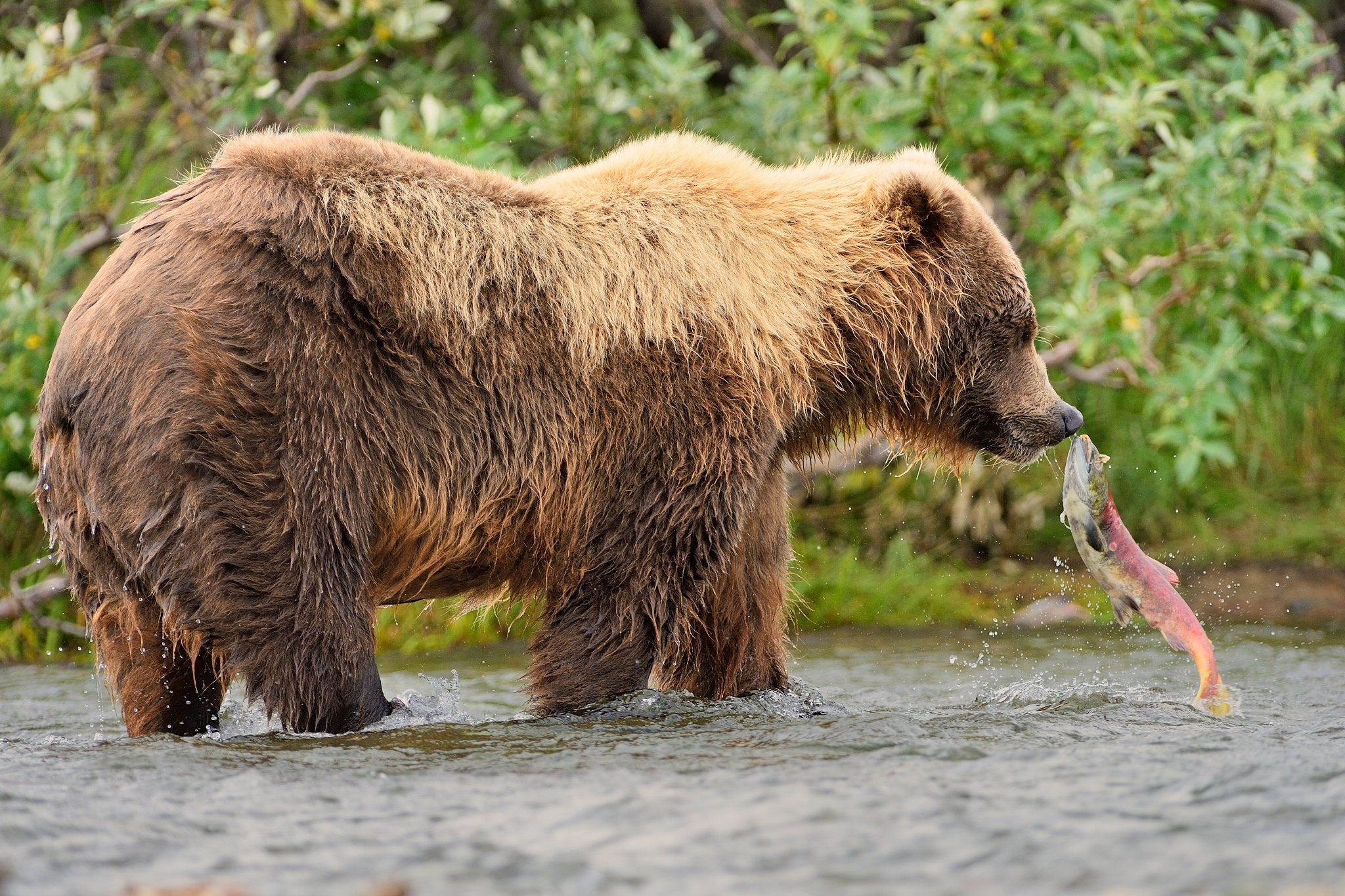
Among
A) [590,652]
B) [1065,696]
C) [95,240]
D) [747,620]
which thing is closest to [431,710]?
[590,652]

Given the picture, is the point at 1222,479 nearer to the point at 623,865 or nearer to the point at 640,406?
the point at 640,406

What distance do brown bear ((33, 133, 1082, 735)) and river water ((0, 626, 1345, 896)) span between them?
0.94ft

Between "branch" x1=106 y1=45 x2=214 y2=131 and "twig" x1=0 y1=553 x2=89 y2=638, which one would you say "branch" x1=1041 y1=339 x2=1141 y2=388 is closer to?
"branch" x1=106 y1=45 x2=214 y2=131

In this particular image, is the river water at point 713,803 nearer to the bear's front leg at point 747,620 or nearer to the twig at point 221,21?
the bear's front leg at point 747,620

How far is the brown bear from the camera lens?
368 centimetres

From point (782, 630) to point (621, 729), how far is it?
995 millimetres

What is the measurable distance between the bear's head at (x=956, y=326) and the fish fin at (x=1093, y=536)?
18.7 inches

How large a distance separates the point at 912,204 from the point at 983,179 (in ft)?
9.63

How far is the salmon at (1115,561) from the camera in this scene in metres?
4.50

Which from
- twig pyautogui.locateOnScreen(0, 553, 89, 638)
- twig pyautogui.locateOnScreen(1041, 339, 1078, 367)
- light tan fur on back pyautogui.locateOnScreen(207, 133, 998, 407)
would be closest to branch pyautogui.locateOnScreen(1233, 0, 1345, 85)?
twig pyautogui.locateOnScreen(1041, 339, 1078, 367)

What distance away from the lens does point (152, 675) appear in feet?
13.5

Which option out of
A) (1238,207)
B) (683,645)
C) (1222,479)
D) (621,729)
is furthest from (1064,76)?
(621,729)

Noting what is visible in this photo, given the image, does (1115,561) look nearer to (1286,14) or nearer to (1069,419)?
(1069,419)

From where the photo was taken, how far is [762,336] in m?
4.25
